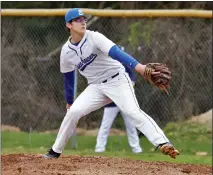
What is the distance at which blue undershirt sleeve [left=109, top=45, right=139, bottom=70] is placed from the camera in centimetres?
843

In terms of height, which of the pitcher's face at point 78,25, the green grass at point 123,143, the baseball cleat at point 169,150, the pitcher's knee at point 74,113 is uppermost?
the pitcher's face at point 78,25

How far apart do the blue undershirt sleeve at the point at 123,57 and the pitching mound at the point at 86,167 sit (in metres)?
1.16

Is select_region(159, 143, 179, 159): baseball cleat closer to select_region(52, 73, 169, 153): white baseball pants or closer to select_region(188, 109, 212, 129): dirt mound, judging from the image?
select_region(52, 73, 169, 153): white baseball pants

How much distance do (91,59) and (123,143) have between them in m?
5.03

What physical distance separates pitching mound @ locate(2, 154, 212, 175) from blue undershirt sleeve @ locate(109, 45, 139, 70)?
1.16m

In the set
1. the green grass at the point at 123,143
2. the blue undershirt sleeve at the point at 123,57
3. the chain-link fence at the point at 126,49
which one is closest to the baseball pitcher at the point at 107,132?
the green grass at the point at 123,143

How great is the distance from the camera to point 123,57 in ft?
27.9

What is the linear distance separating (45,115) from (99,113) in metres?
1.07

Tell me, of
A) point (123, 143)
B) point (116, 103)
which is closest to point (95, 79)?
point (116, 103)

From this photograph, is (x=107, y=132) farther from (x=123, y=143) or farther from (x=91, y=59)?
(x=91, y=59)

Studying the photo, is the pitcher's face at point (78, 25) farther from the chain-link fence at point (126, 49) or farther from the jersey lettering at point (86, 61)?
the chain-link fence at point (126, 49)

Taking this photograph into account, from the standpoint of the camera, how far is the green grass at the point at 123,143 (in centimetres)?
1285

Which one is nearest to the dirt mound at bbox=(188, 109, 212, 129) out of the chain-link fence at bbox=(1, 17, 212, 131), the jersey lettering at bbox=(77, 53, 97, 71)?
the chain-link fence at bbox=(1, 17, 212, 131)

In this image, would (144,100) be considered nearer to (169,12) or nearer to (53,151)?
(169,12)
